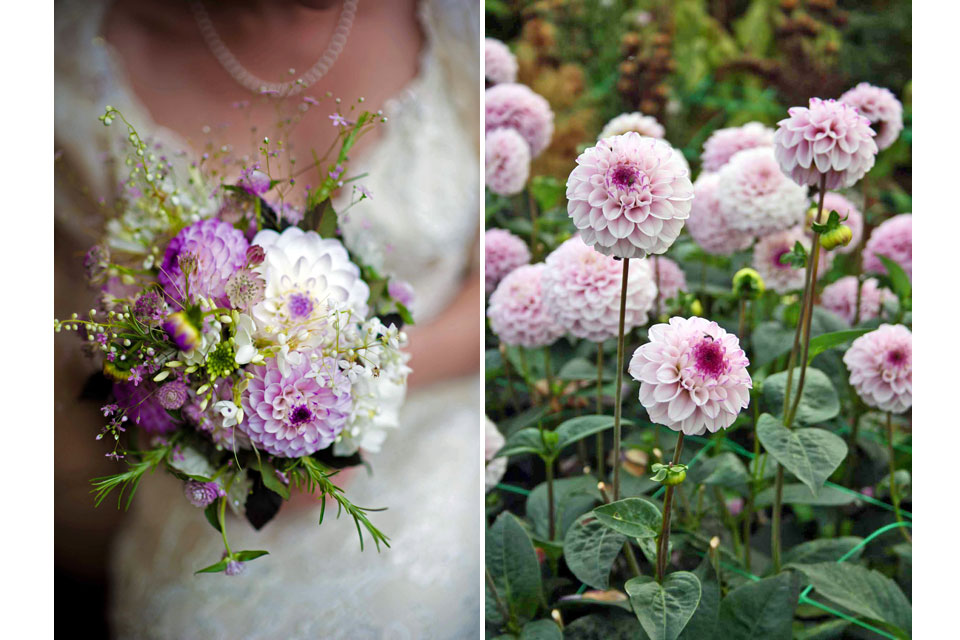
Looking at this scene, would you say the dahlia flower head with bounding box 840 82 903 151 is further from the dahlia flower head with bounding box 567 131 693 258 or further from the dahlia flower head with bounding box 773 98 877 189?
the dahlia flower head with bounding box 567 131 693 258

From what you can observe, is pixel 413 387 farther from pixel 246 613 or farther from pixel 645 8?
pixel 645 8

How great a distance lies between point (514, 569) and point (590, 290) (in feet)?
0.84

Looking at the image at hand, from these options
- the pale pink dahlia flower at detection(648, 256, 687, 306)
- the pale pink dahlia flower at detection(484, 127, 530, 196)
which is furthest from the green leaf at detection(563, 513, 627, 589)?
the pale pink dahlia flower at detection(484, 127, 530, 196)

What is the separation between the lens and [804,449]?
0.57 meters

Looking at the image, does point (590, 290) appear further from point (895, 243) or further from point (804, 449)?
point (895, 243)

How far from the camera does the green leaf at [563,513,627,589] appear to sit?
54 cm

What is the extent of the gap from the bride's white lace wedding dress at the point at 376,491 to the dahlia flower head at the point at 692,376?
1.00ft

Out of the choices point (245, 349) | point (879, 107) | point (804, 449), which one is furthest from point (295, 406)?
point (879, 107)

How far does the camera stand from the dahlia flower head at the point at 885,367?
671 millimetres

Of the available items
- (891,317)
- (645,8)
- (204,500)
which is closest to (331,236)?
(204,500)

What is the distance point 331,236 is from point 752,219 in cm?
43

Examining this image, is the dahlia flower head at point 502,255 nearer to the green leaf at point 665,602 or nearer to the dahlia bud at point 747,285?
the dahlia bud at point 747,285

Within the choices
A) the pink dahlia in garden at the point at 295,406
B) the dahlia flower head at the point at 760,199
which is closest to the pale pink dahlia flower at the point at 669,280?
the dahlia flower head at the point at 760,199

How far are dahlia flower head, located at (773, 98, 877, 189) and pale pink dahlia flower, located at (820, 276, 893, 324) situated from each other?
1.33 ft
